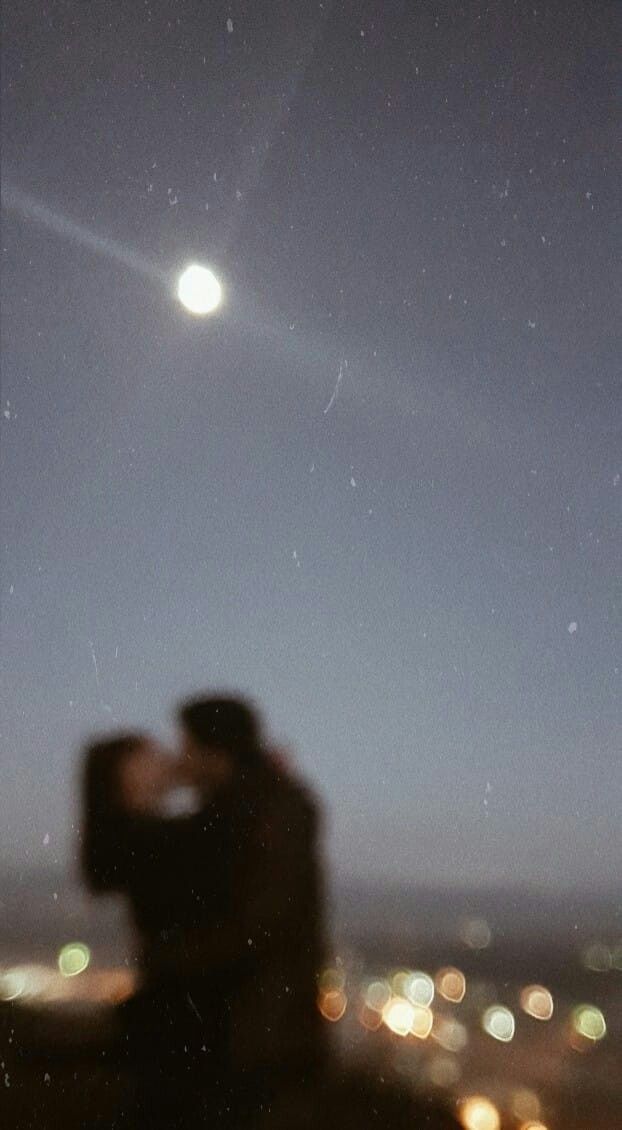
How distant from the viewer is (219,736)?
0.63 metres

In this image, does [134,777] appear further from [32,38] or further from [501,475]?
[32,38]

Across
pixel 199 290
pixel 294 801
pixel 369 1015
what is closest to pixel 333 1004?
pixel 369 1015

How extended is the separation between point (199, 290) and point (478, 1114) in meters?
0.61

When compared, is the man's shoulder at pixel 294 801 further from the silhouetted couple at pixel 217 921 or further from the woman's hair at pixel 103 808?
the woman's hair at pixel 103 808

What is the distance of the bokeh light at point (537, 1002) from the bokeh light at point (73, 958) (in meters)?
0.31

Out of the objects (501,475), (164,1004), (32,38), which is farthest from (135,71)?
(164,1004)

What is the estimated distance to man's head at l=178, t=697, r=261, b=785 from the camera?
24.4 inches

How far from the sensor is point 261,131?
754mm

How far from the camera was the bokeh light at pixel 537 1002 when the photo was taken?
528 mm

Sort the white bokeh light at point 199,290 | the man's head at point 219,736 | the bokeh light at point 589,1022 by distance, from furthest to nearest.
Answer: the white bokeh light at point 199,290 → the man's head at point 219,736 → the bokeh light at point 589,1022

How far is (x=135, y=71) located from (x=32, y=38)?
0.12 metres

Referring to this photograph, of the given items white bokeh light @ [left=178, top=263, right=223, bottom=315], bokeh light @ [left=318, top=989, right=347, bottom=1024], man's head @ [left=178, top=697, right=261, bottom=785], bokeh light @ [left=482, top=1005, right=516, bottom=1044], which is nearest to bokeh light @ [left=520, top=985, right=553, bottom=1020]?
bokeh light @ [left=482, top=1005, right=516, bottom=1044]

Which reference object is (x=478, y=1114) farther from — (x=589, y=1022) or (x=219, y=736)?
(x=219, y=736)

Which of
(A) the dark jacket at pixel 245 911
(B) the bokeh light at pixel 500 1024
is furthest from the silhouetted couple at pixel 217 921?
(B) the bokeh light at pixel 500 1024
